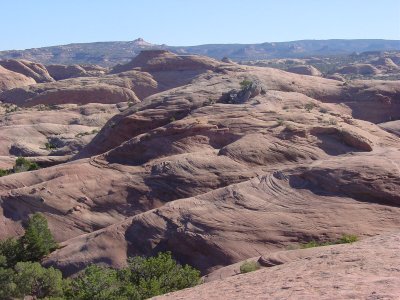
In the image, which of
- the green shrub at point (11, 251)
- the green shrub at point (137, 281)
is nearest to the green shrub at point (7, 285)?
the green shrub at point (137, 281)

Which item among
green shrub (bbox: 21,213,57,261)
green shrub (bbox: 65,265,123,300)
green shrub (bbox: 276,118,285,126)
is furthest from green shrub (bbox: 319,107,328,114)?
green shrub (bbox: 65,265,123,300)

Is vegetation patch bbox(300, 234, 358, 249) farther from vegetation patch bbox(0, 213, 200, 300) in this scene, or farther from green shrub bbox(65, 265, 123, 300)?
green shrub bbox(65, 265, 123, 300)

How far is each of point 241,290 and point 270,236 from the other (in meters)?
8.11

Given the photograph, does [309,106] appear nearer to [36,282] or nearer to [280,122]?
[280,122]

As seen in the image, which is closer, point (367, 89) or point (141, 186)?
point (141, 186)

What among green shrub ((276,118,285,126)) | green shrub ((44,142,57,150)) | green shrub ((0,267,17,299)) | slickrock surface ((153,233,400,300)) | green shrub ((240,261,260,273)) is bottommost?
green shrub ((44,142,57,150))

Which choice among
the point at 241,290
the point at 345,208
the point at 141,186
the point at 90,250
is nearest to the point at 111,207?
the point at 141,186

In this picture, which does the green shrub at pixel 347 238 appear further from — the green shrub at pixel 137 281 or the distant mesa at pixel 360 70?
the distant mesa at pixel 360 70

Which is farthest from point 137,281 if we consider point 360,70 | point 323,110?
point 360,70

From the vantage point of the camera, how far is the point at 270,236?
61.8ft

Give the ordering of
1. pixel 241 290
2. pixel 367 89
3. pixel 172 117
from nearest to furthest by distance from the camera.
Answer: pixel 241 290, pixel 172 117, pixel 367 89

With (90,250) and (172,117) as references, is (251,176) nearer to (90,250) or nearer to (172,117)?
(90,250)

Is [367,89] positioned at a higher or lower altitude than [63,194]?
higher

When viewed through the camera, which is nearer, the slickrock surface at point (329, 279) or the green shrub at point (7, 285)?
the slickrock surface at point (329, 279)
